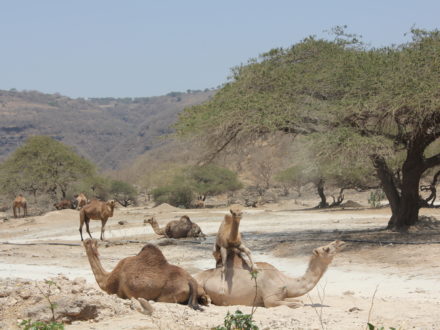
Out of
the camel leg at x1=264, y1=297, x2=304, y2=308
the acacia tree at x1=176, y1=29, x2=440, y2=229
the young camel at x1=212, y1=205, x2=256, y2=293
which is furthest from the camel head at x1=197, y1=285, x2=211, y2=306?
A: the acacia tree at x1=176, y1=29, x2=440, y2=229

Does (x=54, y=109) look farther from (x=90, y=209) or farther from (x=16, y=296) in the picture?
(x=16, y=296)

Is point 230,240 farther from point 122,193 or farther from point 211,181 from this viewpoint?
point 122,193

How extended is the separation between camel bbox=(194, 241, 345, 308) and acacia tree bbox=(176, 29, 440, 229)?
7.47 metres

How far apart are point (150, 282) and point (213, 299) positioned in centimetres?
102

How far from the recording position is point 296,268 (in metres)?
13.9

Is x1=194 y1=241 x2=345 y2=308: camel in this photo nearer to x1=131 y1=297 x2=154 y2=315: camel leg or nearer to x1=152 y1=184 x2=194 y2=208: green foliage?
x1=131 y1=297 x2=154 y2=315: camel leg

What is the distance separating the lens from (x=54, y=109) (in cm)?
17838

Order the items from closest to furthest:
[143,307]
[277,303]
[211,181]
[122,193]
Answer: [143,307] → [277,303] → [211,181] → [122,193]

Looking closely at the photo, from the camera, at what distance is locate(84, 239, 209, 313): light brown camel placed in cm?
777

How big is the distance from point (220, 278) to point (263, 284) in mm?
550

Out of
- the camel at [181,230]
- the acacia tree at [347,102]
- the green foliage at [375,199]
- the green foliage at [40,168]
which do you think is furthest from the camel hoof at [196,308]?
the green foliage at [40,168]

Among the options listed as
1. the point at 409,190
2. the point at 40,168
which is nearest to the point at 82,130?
the point at 40,168

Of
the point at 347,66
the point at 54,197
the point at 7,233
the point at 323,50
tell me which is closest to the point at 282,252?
the point at 347,66

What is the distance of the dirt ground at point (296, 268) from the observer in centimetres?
714
